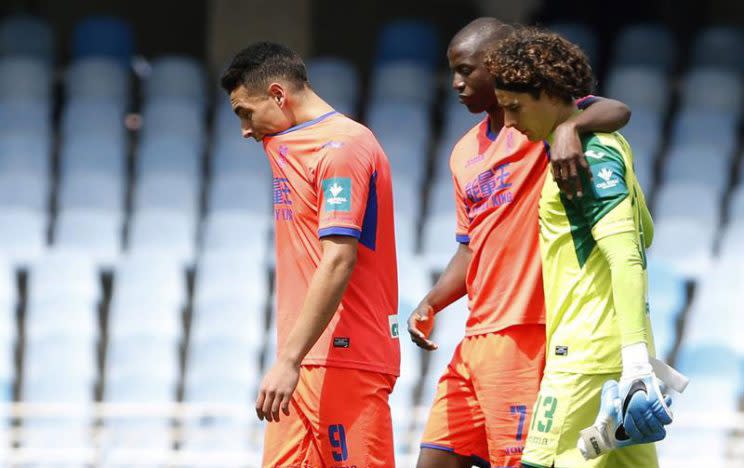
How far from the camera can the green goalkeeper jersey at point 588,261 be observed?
3775 mm

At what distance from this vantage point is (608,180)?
3773 millimetres

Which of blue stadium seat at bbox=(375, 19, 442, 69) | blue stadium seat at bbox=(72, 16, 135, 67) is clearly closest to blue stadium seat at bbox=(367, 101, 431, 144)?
blue stadium seat at bbox=(375, 19, 442, 69)

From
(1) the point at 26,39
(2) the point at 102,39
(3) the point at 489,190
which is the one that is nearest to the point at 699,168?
(2) the point at 102,39

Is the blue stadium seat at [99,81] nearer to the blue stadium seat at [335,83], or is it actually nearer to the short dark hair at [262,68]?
the blue stadium seat at [335,83]

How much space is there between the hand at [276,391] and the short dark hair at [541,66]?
3.04ft

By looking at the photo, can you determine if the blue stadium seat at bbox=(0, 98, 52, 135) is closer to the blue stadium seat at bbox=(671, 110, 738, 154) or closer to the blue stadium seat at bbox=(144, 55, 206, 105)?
the blue stadium seat at bbox=(144, 55, 206, 105)

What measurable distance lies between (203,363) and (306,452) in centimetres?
465

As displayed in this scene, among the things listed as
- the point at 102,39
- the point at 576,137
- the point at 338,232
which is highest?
the point at 102,39

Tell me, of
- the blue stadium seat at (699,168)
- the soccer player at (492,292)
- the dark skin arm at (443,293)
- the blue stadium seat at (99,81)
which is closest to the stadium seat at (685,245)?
the blue stadium seat at (699,168)

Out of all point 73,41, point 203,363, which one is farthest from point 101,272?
point 73,41

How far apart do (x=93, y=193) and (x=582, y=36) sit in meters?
3.80

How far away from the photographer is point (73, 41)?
11.4 m

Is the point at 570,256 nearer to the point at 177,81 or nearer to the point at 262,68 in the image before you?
the point at 262,68

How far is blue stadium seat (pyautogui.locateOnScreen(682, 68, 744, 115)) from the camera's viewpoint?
10906 millimetres
